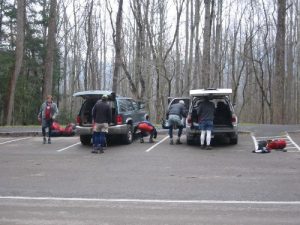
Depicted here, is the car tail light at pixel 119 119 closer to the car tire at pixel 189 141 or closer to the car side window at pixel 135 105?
the car side window at pixel 135 105

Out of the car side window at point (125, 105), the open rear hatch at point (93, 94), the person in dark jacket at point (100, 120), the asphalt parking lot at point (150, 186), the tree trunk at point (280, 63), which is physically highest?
the tree trunk at point (280, 63)

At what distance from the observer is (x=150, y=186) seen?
8.56 m

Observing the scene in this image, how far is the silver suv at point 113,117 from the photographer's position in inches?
577

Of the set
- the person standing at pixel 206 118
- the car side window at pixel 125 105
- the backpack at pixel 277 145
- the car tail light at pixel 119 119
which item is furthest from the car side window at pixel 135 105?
the backpack at pixel 277 145

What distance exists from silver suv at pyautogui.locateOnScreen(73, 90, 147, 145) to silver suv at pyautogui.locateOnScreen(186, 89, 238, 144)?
207 cm

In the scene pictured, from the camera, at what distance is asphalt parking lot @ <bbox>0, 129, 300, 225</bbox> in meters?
6.37

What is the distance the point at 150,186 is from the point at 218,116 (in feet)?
24.1

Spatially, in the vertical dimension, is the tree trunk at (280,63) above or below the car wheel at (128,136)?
above

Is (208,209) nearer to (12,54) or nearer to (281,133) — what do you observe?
(281,133)

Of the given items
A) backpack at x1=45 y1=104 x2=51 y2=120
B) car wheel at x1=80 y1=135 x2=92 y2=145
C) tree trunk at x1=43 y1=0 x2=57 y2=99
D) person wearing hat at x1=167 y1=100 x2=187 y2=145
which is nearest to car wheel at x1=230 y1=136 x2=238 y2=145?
person wearing hat at x1=167 y1=100 x2=187 y2=145

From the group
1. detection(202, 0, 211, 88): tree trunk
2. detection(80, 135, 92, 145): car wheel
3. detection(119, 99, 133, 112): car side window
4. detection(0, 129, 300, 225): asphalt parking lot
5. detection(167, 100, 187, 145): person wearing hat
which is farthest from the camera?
detection(202, 0, 211, 88): tree trunk

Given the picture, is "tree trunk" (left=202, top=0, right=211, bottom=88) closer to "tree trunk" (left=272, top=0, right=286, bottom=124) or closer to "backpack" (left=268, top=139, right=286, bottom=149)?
"tree trunk" (left=272, top=0, right=286, bottom=124)

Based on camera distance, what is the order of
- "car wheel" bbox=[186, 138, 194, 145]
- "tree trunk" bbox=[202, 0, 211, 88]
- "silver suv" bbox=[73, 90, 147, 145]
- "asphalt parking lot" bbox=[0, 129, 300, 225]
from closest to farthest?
"asphalt parking lot" bbox=[0, 129, 300, 225] < "silver suv" bbox=[73, 90, 147, 145] < "car wheel" bbox=[186, 138, 194, 145] < "tree trunk" bbox=[202, 0, 211, 88]

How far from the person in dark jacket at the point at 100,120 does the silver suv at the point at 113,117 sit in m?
0.77
